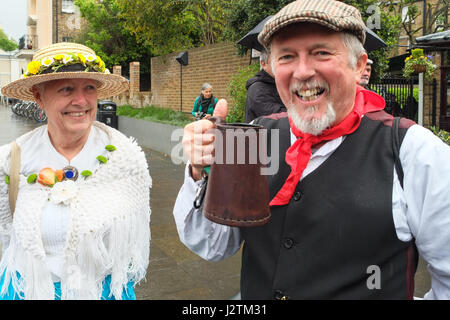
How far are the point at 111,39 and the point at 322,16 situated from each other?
24018 millimetres

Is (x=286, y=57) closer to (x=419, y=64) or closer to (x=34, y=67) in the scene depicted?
(x=34, y=67)

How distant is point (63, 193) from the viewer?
232 centimetres

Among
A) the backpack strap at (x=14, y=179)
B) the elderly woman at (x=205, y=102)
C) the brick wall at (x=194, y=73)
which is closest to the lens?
the backpack strap at (x=14, y=179)

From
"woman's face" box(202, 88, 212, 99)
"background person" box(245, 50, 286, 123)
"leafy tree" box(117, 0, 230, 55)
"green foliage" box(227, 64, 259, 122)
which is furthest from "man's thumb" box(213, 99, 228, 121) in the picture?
"leafy tree" box(117, 0, 230, 55)

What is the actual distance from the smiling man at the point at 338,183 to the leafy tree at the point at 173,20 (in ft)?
38.6

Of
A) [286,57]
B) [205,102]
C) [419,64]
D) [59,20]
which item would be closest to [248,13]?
[205,102]

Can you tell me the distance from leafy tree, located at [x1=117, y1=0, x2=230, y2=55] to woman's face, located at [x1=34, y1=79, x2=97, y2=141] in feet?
35.6

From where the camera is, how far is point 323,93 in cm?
152

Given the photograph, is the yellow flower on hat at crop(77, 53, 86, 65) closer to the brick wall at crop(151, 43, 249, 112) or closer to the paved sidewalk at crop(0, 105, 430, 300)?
the paved sidewalk at crop(0, 105, 430, 300)

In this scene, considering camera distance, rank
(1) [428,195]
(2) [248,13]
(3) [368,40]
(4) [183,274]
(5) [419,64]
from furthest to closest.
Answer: (2) [248,13], (5) [419,64], (3) [368,40], (4) [183,274], (1) [428,195]

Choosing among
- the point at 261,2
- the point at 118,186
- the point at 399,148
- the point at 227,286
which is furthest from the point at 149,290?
the point at 261,2

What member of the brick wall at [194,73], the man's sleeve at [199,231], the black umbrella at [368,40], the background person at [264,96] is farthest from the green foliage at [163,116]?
the man's sleeve at [199,231]

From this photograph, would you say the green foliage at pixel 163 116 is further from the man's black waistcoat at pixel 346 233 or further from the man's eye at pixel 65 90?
the man's black waistcoat at pixel 346 233

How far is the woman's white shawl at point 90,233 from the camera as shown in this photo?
2.25 meters
